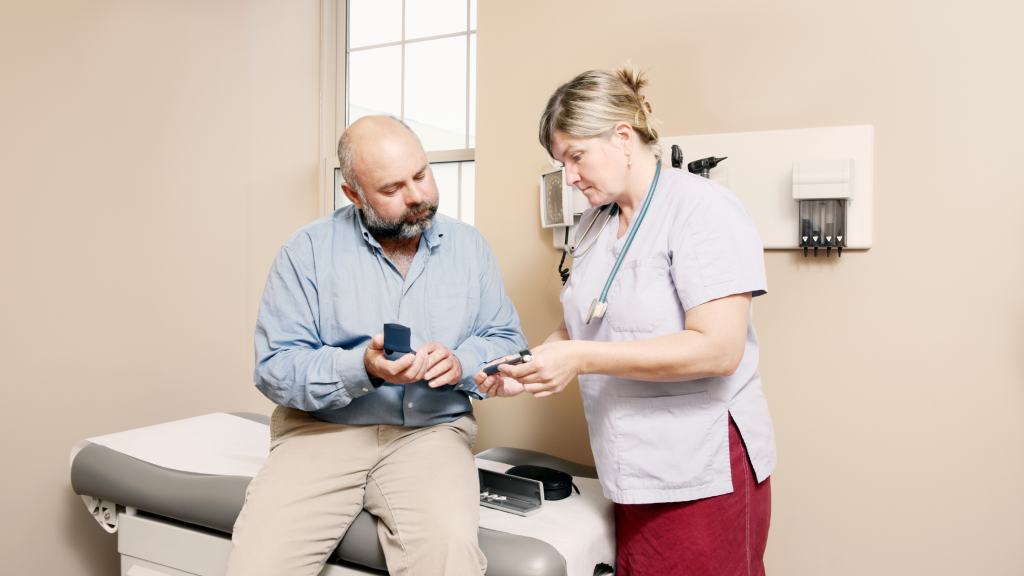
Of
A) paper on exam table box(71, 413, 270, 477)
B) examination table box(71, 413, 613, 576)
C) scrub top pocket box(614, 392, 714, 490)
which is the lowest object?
examination table box(71, 413, 613, 576)

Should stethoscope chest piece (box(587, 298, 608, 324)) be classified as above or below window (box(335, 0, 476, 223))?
below

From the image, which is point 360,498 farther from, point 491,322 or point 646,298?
point 646,298

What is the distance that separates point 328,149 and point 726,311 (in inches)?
82.4

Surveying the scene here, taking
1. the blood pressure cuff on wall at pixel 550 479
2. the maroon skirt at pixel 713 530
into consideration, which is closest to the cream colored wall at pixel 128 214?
the blood pressure cuff on wall at pixel 550 479

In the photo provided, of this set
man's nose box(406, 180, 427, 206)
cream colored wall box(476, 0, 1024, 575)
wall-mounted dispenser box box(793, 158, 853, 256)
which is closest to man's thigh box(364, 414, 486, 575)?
man's nose box(406, 180, 427, 206)

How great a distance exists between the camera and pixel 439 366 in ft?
4.48

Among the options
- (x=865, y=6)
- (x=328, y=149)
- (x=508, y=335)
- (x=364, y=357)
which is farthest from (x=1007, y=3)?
(x=328, y=149)

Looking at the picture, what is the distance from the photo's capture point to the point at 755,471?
1250 mm

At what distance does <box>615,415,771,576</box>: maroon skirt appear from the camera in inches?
48.1

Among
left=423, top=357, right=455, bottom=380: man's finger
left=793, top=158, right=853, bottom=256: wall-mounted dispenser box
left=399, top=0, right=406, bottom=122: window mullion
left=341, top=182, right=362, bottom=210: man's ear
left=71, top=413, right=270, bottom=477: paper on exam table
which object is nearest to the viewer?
left=423, top=357, right=455, bottom=380: man's finger

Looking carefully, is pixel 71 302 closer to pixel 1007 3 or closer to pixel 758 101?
pixel 758 101

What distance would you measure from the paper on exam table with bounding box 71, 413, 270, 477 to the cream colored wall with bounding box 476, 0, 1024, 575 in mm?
1443

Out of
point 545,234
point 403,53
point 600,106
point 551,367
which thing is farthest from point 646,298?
point 403,53

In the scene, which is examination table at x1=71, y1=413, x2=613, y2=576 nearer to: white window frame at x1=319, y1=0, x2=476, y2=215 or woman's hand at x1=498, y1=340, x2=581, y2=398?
woman's hand at x1=498, y1=340, x2=581, y2=398
